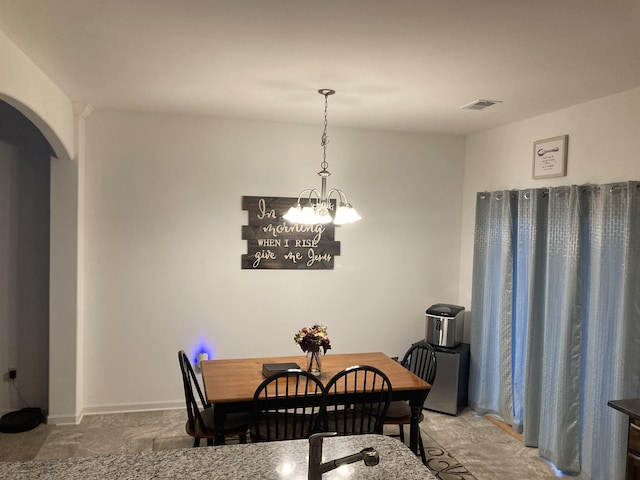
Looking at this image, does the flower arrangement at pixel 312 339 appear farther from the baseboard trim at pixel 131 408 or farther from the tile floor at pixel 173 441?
the baseboard trim at pixel 131 408

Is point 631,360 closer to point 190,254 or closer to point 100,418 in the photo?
point 190,254

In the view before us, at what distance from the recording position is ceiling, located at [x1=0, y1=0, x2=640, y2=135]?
2164 mm

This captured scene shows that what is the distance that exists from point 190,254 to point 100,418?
155cm

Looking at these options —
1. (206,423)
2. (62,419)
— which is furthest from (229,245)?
(62,419)

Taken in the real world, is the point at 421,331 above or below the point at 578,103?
below

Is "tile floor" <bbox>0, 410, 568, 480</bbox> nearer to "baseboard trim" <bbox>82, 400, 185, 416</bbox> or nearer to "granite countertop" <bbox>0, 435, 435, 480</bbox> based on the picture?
"baseboard trim" <bbox>82, 400, 185, 416</bbox>

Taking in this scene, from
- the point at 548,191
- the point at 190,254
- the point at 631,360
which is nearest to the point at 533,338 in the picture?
the point at 631,360

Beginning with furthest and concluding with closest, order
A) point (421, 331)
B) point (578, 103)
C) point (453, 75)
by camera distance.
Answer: point (421, 331), point (578, 103), point (453, 75)

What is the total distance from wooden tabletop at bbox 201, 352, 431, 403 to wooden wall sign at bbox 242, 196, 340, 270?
3.68 feet

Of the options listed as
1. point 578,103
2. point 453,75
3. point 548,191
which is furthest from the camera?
point 548,191

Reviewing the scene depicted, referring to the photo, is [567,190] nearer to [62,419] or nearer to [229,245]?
[229,245]

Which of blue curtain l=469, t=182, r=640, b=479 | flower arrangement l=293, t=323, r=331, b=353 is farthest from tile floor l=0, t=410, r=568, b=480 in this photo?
flower arrangement l=293, t=323, r=331, b=353

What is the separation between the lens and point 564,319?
3586 mm

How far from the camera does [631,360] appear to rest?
3133 mm
